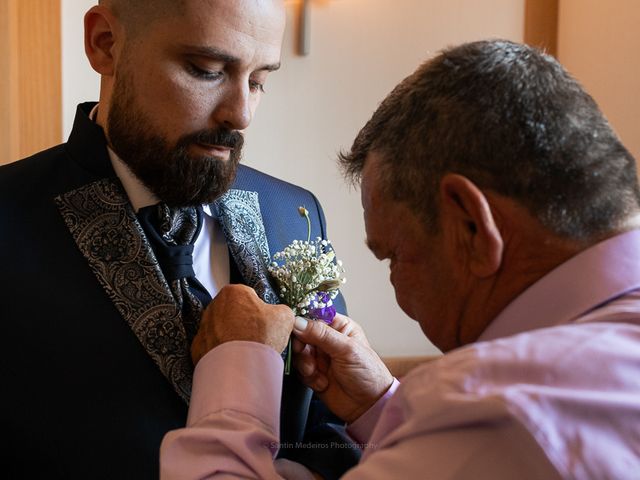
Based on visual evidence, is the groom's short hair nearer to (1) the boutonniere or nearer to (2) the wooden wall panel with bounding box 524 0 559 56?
(1) the boutonniere

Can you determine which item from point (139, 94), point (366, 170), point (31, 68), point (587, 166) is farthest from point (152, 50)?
point (31, 68)

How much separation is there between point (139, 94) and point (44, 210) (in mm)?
293

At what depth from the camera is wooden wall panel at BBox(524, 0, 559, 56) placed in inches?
147

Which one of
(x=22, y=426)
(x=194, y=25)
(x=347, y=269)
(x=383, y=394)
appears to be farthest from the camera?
(x=347, y=269)

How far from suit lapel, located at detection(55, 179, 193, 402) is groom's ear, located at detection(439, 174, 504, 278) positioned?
0.64 m

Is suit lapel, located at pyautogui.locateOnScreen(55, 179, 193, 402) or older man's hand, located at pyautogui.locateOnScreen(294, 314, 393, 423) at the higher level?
suit lapel, located at pyautogui.locateOnScreen(55, 179, 193, 402)

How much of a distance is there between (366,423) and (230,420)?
1.52ft

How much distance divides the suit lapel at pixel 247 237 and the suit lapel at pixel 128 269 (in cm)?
21

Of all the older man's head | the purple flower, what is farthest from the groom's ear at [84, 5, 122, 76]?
the older man's head

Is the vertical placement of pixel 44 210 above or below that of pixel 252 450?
above

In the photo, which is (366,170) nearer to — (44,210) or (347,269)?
(44,210)

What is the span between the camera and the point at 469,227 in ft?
3.78

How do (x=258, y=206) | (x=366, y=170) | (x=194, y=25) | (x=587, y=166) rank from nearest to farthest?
(x=587, y=166)
(x=366, y=170)
(x=194, y=25)
(x=258, y=206)

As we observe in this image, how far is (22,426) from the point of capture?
1509mm
